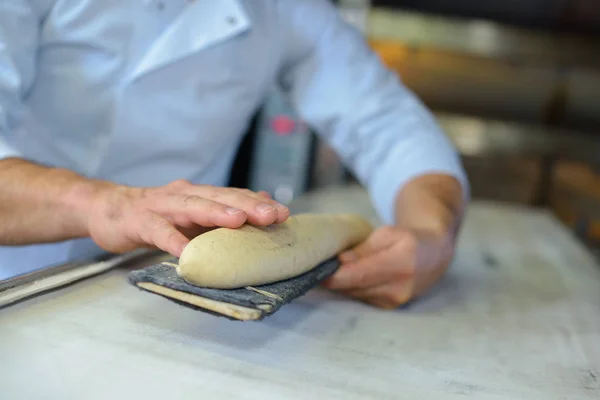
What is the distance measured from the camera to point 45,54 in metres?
0.93

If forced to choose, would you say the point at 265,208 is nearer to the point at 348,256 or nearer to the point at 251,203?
the point at 251,203

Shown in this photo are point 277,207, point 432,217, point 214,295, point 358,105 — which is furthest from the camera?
point 358,105

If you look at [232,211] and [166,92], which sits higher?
[166,92]

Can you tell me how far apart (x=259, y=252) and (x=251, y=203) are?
0.22 ft

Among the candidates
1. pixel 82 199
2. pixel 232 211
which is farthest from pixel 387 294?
pixel 82 199

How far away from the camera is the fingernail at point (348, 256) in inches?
31.8

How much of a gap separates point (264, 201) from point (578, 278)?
0.84 meters

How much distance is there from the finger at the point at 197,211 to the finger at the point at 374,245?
245mm

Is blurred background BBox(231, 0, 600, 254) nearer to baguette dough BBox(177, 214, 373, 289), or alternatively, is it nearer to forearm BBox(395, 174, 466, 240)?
forearm BBox(395, 174, 466, 240)

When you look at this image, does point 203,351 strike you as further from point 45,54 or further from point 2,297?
point 45,54

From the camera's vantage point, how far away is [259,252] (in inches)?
23.6

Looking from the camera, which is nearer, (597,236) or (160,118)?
(160,118)

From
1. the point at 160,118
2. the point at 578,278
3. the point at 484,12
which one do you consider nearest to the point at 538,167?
the point at 484,12

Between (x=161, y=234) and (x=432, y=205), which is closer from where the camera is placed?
(x=161, y=234)
